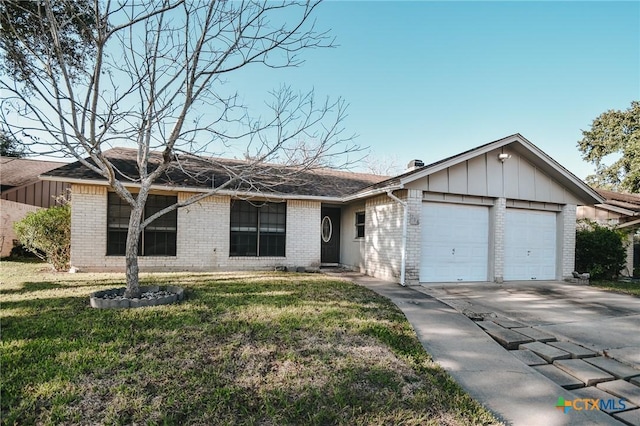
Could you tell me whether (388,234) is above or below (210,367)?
above

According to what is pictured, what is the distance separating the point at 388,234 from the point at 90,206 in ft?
28.8

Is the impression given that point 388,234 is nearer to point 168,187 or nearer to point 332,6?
point 332,6

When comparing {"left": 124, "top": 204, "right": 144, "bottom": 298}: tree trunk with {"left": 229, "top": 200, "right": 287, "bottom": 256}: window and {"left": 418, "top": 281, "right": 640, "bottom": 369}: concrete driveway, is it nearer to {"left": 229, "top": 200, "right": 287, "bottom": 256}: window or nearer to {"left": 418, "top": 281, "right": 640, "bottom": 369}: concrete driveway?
{"left": 229, "top": 200, "right": 287, "bottom": 256}: window

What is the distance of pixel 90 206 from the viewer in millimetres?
9820

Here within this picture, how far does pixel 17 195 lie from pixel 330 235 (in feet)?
44.1

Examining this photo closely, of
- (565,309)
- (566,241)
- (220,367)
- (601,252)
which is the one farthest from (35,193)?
(601,252)

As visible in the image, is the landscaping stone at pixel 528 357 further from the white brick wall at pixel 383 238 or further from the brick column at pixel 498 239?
the brick column at pixel 498 239

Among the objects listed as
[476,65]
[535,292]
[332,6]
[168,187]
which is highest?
[476,65]

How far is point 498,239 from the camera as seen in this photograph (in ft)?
33.4

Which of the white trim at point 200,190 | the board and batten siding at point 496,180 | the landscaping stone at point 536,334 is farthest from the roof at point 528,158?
the landscaping stone at point 536,334

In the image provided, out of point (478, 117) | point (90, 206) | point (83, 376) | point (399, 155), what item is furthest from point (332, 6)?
point (399, 155)

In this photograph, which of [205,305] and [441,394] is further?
[205,305]

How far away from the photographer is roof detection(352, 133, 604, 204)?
907 centimetres

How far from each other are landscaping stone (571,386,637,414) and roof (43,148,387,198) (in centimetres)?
612
